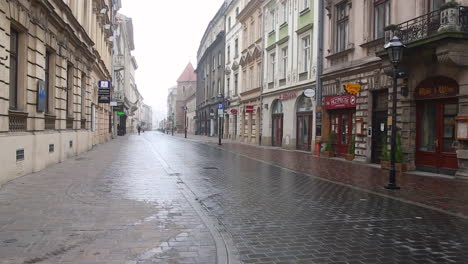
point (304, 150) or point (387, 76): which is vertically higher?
point (387, 76)

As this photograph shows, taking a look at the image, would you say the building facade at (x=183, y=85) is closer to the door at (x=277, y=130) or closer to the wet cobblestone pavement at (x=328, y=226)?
the door at (x=277, y=130)

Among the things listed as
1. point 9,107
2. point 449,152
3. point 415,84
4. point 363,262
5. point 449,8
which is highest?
point 449,8

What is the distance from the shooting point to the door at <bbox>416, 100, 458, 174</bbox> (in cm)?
1326

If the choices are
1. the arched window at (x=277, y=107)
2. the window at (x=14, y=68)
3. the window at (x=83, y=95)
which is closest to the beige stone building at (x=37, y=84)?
the window at (x=14, y=68)

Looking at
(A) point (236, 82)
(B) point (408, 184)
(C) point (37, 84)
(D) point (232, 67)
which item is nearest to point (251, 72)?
(A) point (236, 82)

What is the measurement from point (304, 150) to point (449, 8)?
45.4 ft

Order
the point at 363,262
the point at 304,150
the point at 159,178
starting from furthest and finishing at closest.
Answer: the point at 304,150 < the point at 159,178 < the point at 363,262

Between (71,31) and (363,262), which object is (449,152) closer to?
(363,262)

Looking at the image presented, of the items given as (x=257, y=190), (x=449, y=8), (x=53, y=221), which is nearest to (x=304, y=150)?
(x=449, y=8)

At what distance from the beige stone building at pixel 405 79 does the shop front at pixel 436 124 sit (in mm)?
32

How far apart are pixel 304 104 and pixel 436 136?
11.5 meters

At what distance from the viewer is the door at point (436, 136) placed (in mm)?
13258

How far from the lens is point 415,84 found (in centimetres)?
1448

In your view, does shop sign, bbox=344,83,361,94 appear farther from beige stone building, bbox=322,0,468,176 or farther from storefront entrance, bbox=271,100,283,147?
storefront entrance, bbox=271,100,283,147
